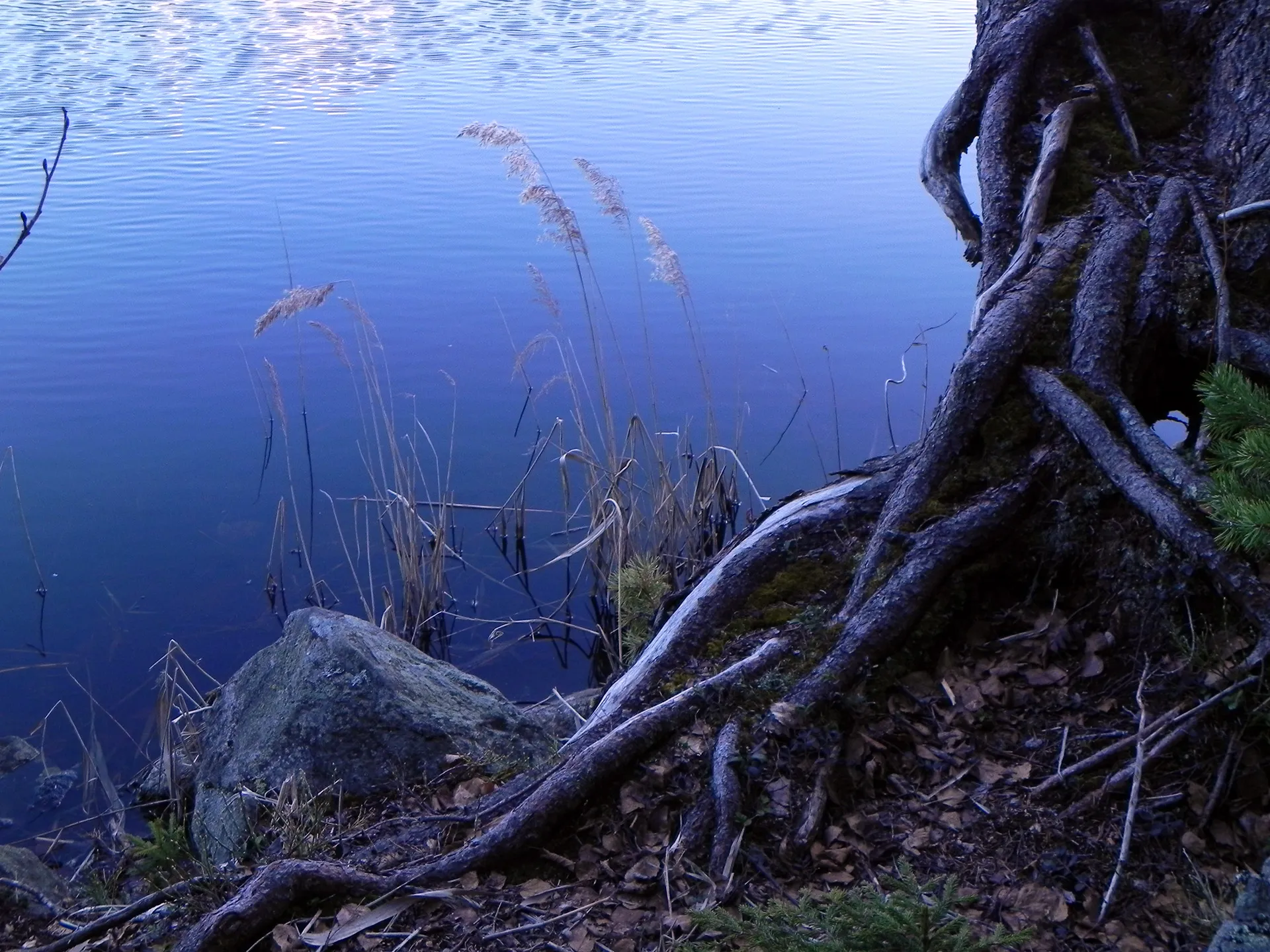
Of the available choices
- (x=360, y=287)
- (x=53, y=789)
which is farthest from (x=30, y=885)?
(x=360, y=287)

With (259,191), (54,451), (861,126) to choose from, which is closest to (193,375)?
(54,451)

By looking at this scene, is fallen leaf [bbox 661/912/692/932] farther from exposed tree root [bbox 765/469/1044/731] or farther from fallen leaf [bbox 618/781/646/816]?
exposed tree root [bbox 765/469/1044/731]

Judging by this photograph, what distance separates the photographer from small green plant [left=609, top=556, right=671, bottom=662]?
5449 mm

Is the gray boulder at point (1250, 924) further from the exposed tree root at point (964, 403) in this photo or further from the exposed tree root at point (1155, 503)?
the exposed tree root at point (964, 403)

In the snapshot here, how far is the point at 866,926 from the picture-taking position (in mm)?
1762

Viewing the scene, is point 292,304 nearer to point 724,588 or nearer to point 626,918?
point 724,588

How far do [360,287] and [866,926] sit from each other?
27.1ft

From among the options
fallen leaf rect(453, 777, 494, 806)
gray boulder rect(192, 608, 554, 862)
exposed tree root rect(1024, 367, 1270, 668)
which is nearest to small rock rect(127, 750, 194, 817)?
gray boulder rect(192, 608, 554, 862)

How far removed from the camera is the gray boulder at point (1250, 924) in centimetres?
171

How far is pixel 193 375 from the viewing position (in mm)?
8523

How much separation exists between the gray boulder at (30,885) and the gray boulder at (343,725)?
487 mm

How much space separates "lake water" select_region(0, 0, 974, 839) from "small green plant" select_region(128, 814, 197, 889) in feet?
6.16

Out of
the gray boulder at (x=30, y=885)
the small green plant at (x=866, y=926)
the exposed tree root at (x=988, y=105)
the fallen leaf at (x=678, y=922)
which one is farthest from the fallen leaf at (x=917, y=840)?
the gray boulder at (x=30, y=885)

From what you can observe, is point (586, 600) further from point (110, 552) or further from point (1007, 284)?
point (1007, 284)
